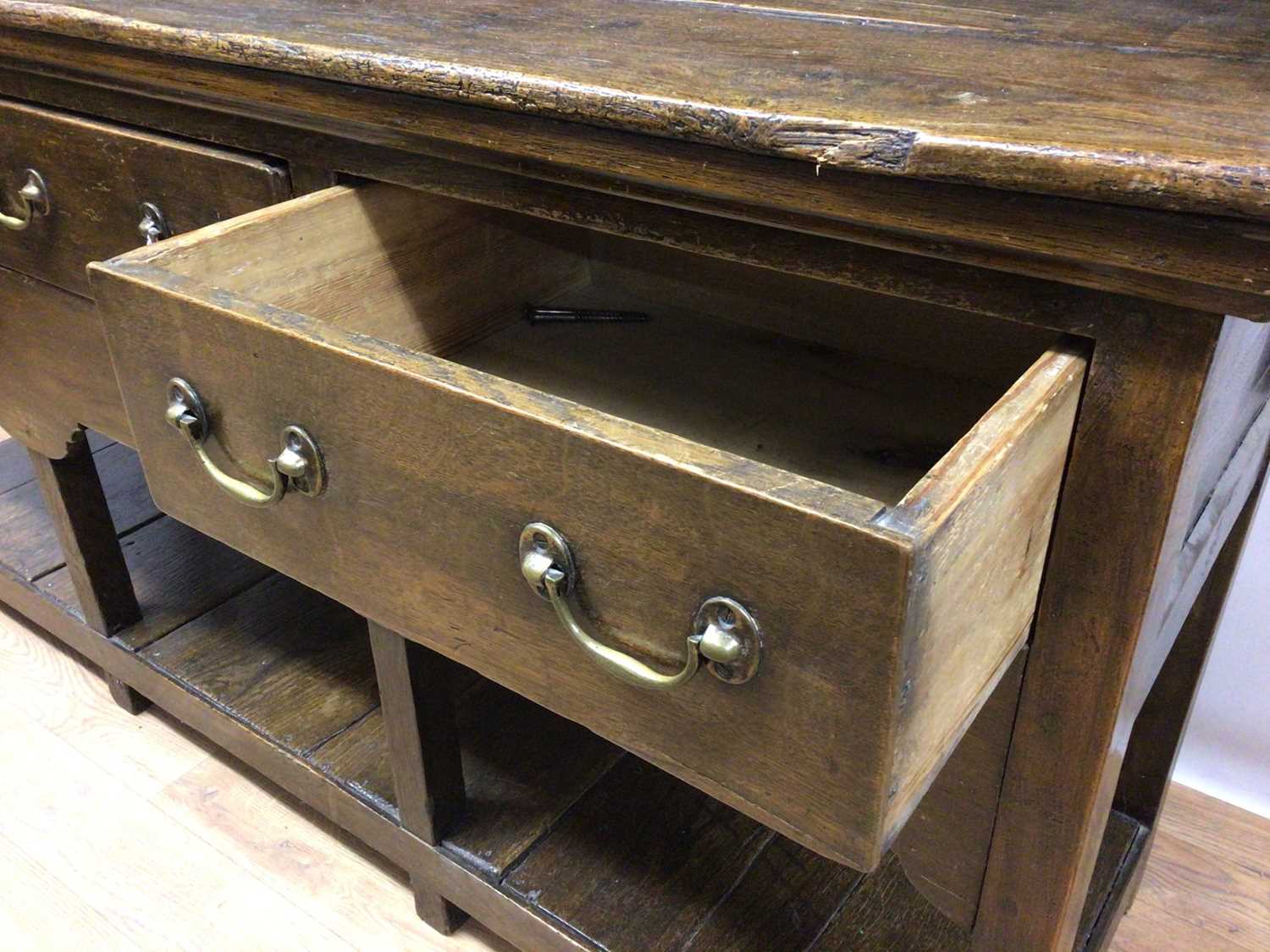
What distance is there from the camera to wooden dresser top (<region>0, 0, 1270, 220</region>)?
413mm

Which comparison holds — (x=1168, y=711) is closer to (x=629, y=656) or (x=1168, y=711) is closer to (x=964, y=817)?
(x=964, y=817)

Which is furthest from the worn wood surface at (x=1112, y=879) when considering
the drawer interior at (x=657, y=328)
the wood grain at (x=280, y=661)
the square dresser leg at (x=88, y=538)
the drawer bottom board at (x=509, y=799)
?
the square dresser leg at (x=88, y=538)

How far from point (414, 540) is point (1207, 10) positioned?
1.76 ft

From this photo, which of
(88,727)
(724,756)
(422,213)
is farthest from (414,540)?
(88,727)

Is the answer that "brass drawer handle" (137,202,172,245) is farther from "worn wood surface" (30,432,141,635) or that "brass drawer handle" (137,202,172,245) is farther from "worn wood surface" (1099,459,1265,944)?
"worn wood surface" (1099,459,1265,944)

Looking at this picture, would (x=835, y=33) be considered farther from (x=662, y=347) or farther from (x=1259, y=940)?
(x=1259, y=940)

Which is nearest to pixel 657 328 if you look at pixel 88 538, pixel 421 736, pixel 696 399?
pixel 696 399

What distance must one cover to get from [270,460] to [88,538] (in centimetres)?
58

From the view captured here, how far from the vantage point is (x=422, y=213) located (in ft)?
2.40

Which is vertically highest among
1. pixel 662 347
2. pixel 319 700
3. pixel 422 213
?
pixel 422 213

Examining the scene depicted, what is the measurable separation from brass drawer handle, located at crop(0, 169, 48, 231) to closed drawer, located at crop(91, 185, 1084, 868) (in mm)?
291

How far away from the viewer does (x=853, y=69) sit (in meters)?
0.53

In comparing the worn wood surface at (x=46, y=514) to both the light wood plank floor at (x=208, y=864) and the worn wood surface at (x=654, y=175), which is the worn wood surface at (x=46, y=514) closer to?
the light wood plank floor at (x=208, y=864)

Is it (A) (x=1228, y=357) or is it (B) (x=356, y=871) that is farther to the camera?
(B) (x=356, y=871)
